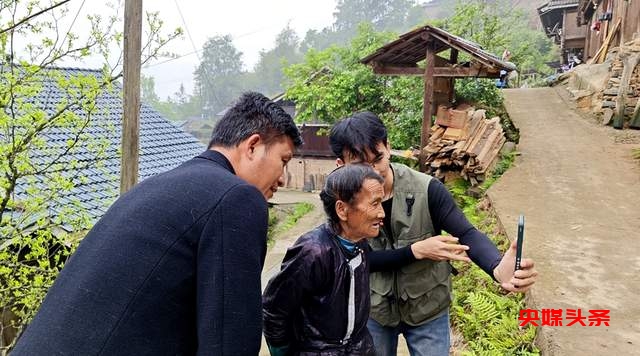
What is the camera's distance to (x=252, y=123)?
1407 millimetres

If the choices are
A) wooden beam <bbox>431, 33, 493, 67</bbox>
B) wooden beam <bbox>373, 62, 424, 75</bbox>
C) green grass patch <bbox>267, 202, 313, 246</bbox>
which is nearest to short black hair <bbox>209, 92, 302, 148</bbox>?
wooden beam <bbox>431, 33, 493, 67</bbox>

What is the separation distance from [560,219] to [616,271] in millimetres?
1496

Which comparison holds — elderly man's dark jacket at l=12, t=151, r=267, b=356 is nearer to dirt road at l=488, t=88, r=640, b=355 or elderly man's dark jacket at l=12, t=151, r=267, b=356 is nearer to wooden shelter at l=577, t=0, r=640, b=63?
dirt road at l=488, t=88, r=640, b=355

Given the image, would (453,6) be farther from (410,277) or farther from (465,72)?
(410,277)

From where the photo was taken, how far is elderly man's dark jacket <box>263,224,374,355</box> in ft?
5.54

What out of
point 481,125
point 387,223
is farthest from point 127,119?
point 481,125

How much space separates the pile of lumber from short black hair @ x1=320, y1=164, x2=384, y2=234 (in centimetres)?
589

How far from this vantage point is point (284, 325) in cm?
171

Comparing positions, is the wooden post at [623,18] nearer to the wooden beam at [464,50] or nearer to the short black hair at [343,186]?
the wooden beam at [464,50]

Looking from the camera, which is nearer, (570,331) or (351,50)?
(570,331)

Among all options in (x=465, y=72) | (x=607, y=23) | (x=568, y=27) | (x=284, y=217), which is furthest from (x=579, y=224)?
(x=568, y=27)

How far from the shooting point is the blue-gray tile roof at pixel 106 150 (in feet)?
15.4

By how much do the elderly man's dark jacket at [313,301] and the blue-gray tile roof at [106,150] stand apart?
3422mm

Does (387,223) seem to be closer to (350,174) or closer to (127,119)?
(350,174)
